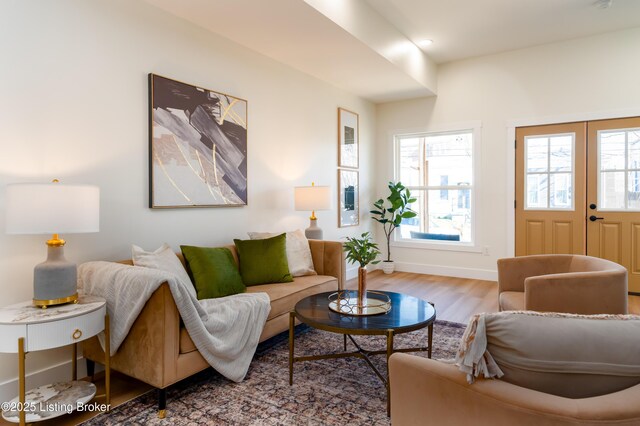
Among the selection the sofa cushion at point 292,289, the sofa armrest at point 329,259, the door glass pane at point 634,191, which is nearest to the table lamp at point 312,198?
the sofa armrest at point 329,259

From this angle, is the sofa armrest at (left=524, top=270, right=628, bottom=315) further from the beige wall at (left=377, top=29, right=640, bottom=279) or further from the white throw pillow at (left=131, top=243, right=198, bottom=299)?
the beige wall at (left=377, top=29, right=640, bottom=279)

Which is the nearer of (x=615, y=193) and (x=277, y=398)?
(x=277, y=398)

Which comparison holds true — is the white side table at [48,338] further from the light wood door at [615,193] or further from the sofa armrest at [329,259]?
the light wood door at [615,193]

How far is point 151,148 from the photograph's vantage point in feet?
9.44

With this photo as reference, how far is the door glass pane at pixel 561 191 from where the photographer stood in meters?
4.72

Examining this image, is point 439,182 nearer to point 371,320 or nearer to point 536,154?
point 536,154

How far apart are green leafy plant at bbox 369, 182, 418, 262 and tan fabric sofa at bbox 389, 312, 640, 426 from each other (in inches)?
178

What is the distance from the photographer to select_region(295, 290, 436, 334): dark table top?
6.75 ft

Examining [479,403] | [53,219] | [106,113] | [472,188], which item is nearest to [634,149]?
[472,188]

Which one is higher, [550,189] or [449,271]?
[550,189]

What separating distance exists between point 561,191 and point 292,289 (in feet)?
12.2

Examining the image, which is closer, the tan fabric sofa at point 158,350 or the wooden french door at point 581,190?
the tan fabric sofa at point 158,350

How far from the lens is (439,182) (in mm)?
5730

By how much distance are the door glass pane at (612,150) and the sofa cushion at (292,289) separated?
355 cm
